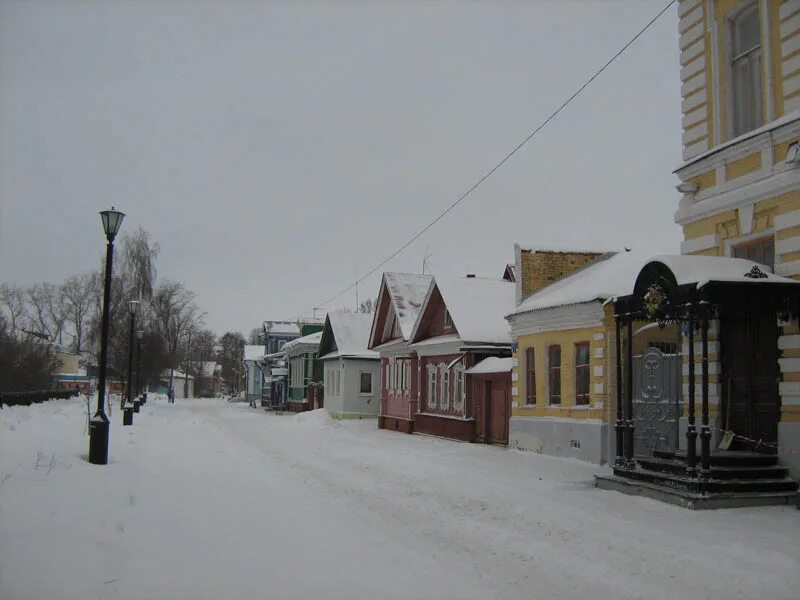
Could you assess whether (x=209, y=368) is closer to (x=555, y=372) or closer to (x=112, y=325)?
(x=112, y=325)

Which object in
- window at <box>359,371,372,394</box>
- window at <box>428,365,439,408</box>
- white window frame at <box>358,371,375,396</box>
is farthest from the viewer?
window at <box>359,371,372,394</box>

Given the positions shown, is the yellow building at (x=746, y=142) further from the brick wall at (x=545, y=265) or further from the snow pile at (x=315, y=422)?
the snow pile at (x=315, y=422)

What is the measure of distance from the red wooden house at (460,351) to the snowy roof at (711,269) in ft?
37.2

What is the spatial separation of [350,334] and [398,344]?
10302 mm

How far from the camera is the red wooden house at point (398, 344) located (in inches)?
1219

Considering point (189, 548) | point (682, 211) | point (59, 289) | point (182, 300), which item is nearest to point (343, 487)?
Result: point (189, 548)

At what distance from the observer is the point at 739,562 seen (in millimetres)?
7453

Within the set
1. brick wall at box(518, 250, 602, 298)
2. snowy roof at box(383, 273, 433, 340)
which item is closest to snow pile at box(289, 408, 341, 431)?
snowy roof at box(383, 273, 433, 340)

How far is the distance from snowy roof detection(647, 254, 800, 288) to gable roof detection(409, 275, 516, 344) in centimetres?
1220

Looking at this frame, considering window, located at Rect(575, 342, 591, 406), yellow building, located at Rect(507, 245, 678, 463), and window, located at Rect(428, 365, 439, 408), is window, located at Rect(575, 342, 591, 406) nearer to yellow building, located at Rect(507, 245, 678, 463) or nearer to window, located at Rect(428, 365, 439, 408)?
yellow building, located at Rect(507, 245, 678, 463)

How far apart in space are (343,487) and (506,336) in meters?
13.2

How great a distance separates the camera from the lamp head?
14555 millimetres

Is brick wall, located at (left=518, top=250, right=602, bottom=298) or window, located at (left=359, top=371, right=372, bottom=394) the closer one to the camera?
brick wall, located at (left=518, top=250, right=602, bottom=298)

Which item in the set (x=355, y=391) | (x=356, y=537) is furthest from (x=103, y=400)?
(x=355, y=391)
